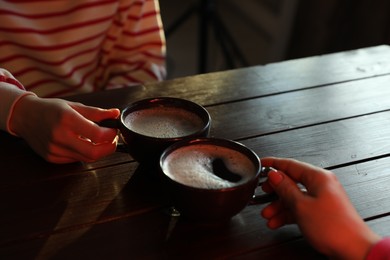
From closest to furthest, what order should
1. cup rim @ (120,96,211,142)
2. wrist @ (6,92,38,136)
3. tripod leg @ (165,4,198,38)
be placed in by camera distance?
cup rim @ (120,96,211,142), wrist @ (6,92,38,136), tripod leg @ (165,4,198,38)

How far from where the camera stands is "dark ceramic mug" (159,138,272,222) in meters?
0.57

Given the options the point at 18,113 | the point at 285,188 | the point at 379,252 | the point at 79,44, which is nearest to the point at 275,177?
the point at 285,188

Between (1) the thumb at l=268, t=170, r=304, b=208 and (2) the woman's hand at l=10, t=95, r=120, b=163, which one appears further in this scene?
(2) the woman's hand at l=10, t=95, r=120, b=163

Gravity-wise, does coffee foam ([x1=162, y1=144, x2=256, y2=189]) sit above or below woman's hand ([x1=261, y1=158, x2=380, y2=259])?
above

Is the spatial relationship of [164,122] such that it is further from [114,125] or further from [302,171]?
[302,171]

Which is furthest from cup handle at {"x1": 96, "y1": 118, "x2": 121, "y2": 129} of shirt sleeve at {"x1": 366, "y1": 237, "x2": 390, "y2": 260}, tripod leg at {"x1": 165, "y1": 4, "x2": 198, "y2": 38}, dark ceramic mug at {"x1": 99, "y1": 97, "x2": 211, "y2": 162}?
tripod leg at {"x1": 165, "y1": 4, "x2": 198, "y2": 38}

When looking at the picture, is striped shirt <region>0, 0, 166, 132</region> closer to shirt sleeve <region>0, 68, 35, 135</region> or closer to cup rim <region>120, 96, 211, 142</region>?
shirt sleeve <region>0, 68, 35, 135</region>

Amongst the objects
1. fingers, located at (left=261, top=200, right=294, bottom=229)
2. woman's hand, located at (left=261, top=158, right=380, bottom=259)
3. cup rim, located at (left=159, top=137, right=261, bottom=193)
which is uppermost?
cup rim, located at (left=159, top=137, right=261, bottom=193)

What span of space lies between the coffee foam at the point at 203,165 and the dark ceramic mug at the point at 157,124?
23 millimetres

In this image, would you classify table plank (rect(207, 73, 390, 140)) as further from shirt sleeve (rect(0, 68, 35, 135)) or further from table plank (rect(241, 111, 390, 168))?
shirt sleeve (rect(0, 68, 35, 135))

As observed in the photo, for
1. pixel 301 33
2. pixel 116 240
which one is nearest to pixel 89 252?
pixel 116 240

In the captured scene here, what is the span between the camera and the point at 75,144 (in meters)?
0.72

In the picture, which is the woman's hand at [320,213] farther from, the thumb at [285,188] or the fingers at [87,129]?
the fingers at [87,129]

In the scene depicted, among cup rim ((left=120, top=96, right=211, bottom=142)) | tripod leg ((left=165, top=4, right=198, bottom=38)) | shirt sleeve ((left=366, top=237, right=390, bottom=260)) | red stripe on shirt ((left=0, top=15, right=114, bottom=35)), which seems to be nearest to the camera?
shirt sleeve ((left=366, top=237, right=390, bottom=260))
